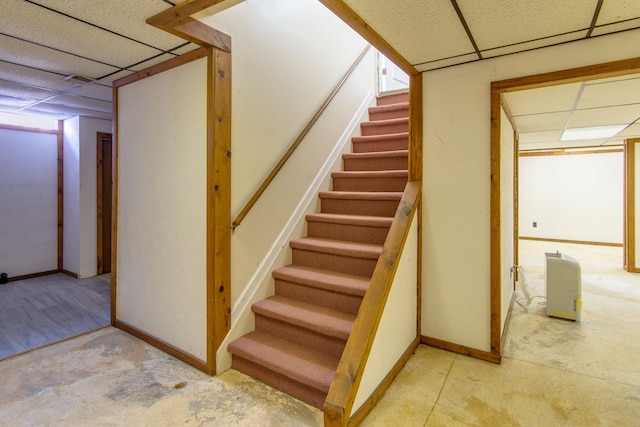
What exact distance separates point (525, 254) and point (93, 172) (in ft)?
25.2

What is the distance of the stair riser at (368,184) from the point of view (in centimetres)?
320

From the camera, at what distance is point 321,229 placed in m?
3.15

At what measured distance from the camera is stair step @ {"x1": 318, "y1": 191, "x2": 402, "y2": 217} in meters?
2.99

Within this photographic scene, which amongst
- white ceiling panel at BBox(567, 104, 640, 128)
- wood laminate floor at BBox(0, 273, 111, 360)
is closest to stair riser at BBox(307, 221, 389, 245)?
wood laminate floor at BBox(0, 273, 111, 360)

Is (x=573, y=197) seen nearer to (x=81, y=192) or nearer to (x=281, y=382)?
(x=281, y=382)

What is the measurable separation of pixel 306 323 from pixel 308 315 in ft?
0.30

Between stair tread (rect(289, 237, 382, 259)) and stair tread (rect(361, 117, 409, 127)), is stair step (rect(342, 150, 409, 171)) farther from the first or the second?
stair tread (rect(289, 237, 382, 259))

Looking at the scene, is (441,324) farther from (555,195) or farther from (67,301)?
(555,195)

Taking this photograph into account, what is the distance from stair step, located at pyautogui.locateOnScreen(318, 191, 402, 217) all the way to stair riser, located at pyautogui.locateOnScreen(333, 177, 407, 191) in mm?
141

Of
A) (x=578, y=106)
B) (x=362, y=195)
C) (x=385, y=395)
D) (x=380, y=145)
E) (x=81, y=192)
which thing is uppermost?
(x=578, y=106)

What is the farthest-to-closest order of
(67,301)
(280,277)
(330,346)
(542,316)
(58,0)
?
(67,301)
(542,316)
(280,277)
(330,346)
(58,0)

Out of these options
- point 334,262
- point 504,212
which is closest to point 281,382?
point 334,262

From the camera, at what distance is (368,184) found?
3.39m

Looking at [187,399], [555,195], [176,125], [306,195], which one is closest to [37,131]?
[176,125]
